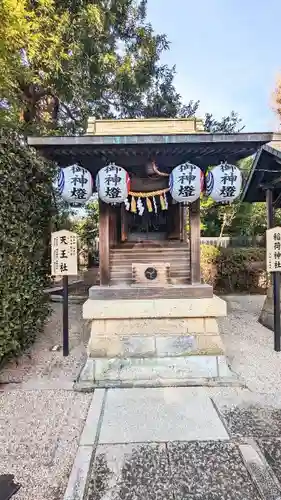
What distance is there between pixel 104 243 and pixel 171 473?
3249mm

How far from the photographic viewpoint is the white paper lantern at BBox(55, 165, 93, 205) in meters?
4.20

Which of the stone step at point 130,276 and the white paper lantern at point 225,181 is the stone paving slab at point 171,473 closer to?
the stone step at point 130,276

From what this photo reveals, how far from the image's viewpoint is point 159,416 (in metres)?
3.21

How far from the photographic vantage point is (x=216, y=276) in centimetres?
1040

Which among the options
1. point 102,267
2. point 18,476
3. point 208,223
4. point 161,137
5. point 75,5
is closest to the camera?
point 18,476

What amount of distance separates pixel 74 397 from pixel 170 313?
5.83 feet

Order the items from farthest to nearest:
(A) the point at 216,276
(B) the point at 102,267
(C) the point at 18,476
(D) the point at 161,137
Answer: (A) the point at 216,276, (B) the point at 102,267, (D) the point at 161,137, (C) the point at 18,476

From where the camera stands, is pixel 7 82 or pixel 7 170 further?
pixel 7 82

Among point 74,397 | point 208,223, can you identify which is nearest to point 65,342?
point 74,397

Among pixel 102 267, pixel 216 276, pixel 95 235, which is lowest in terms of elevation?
pixel 216 276

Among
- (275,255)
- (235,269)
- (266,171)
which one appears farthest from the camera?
(235,269)

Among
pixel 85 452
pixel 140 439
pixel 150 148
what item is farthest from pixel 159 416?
pixel 150 148

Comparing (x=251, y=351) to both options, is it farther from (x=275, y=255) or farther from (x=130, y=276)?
(x=130, y=276)

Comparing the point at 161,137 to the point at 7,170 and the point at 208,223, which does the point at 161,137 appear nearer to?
the point at 7,170
